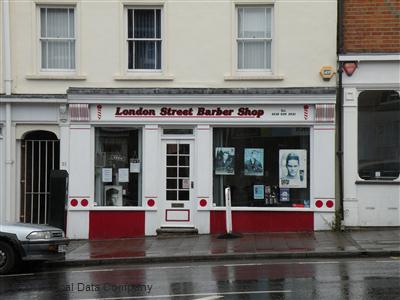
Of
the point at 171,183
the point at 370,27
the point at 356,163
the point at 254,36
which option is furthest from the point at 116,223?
the point at 370,27

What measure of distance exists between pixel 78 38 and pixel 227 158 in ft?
16.9

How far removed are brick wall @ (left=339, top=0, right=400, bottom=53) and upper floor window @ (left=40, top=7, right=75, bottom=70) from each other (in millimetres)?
7369

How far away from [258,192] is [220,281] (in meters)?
6.94

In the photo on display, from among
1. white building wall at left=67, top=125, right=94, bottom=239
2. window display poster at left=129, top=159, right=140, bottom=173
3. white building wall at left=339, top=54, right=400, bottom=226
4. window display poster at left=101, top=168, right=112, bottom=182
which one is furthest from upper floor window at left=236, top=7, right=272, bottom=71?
white building wall at left=67, top=125, right=94, bottom=239

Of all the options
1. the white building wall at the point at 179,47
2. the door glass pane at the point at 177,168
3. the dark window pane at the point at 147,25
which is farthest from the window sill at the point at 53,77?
the door glass pane at the point at 177,168

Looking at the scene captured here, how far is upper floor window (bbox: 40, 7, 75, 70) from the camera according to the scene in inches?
685

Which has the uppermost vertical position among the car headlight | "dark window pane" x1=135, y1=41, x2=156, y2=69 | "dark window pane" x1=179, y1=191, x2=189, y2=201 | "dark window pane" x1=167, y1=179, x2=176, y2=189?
"dark window pane" x1=135, y1=41, x2=156, y2=69

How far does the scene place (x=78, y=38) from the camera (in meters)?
17.3

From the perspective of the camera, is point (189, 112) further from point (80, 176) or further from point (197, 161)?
point (80, 176)

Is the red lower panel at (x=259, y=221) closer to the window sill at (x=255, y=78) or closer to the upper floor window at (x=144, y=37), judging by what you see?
the window sill at (x=255, y=78)

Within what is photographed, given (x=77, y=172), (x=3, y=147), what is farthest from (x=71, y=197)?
(x=3, y=147)

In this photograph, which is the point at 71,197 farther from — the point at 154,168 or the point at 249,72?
the point at 249,72

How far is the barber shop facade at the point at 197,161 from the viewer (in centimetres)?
1684

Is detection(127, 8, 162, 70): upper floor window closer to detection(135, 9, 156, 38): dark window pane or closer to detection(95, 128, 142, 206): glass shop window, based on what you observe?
detection(135, 9, 156, 38): dark window pane
